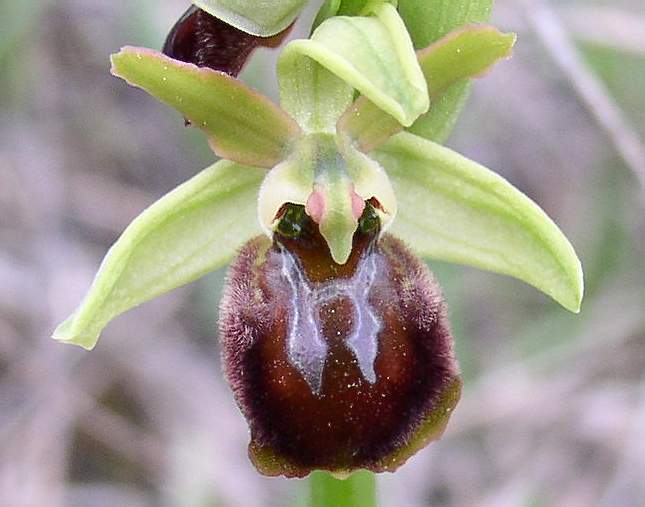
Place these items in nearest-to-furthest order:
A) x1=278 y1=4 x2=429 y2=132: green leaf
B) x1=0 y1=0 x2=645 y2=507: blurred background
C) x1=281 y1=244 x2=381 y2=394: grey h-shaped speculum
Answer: x1=278 y1=4 x2=429 y2=132: green leaf < x1=281 y1=244 x2=381 y2=394: grey h-shaped speculum < x1=0 y1=0 x2=645 y2=507: blurred background

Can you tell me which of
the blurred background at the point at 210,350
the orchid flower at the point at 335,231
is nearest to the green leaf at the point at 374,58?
the orchid flower at the point at 335,231

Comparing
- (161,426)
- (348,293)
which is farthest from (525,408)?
(348,293)

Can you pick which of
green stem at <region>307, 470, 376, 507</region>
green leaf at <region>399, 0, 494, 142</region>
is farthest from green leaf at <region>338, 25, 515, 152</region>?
green stem at <region>307, 470, 376, 507</region>

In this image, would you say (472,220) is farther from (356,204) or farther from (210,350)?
(210,350)

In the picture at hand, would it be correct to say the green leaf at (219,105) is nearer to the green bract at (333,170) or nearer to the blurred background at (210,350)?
the green bract at (333,170)

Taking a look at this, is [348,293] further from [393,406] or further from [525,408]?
[525,408]

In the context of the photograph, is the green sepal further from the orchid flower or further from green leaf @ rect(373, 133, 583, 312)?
green leaf @ rect(373, 133, 583, 312)
